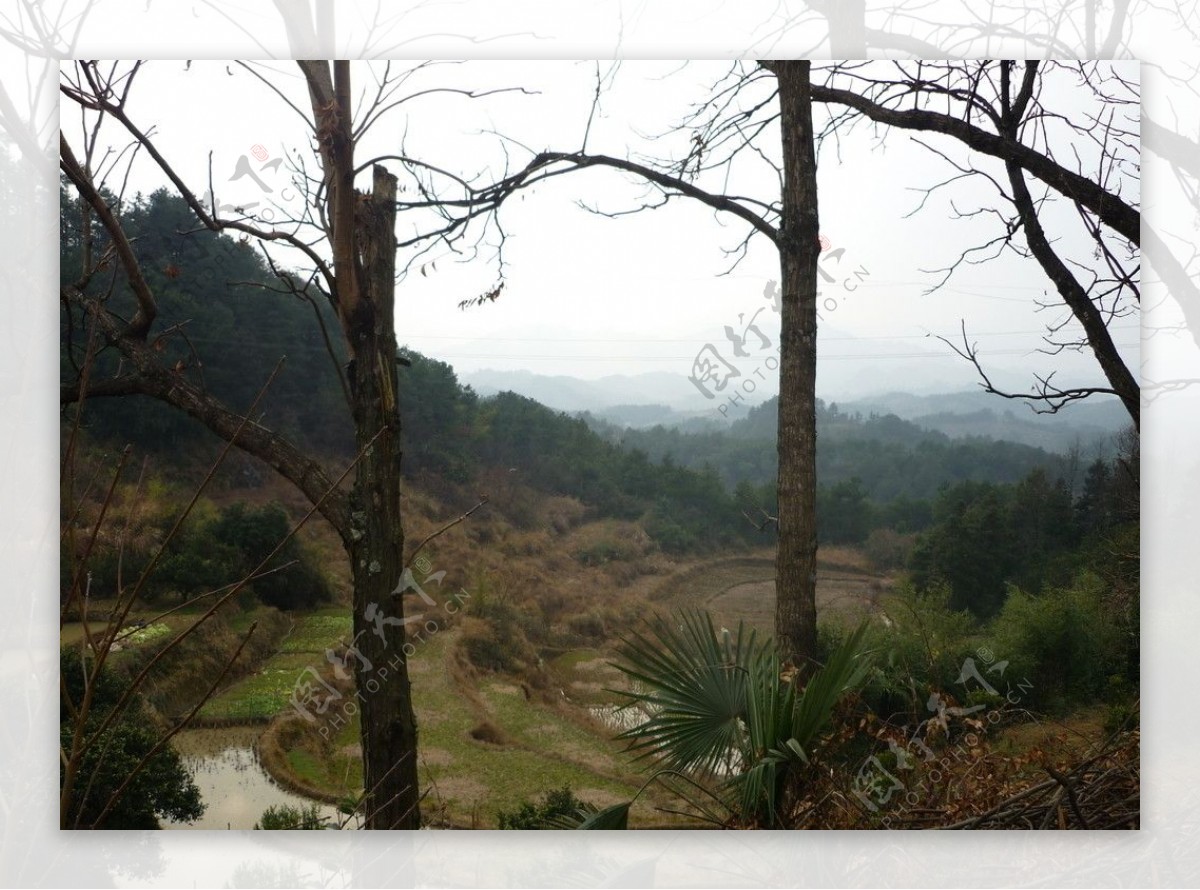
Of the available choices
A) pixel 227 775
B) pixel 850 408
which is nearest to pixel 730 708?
pixel 850 408

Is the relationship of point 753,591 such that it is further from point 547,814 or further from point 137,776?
point 137,776

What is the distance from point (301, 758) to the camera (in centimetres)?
292

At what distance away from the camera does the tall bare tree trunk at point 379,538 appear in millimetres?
2898

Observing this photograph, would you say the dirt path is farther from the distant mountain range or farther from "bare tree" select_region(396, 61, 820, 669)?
the distant mountain range

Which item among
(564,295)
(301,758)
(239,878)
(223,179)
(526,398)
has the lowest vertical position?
(239,878)

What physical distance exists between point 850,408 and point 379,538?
5.00 ft

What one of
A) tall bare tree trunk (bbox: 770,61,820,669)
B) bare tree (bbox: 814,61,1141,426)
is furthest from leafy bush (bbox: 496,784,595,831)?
bare tree (bbox: 814,61,1141,426)

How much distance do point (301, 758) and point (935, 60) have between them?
9.51 ft

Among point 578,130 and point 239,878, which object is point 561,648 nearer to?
point 239,878

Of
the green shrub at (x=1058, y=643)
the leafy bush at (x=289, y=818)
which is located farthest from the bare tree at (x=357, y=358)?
the green shrub at (x=1058, y=643)

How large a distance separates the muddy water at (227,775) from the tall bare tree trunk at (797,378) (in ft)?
5.35

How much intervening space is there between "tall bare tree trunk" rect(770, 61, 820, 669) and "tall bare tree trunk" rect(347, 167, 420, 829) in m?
1.20

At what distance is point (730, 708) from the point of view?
2818 millimetres

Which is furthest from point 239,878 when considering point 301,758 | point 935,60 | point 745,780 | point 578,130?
point 935,60
